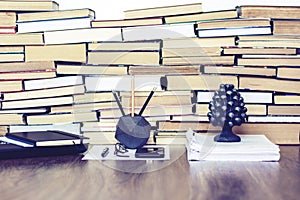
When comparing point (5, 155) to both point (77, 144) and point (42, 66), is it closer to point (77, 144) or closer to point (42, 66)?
point (77, 144)

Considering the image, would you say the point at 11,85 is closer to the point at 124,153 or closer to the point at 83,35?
the point at 83,35

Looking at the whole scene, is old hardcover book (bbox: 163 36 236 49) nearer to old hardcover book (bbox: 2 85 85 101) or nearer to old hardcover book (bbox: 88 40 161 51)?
old hardcover book (bbox: 88 40 161 51)

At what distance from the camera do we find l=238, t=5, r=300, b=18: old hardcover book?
113 centimetres

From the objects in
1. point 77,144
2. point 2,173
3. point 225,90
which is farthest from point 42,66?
point 225,90

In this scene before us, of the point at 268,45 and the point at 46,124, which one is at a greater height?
the point at 268,45

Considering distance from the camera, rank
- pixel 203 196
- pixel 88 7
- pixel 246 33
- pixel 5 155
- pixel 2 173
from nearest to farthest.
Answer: pixel 203 196, pixel 2 173, pixel 5 155, pixel 246 33, pixel 88 7

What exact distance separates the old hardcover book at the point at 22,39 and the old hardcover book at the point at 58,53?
17mm

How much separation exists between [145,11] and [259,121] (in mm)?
443

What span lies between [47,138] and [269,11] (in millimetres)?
680

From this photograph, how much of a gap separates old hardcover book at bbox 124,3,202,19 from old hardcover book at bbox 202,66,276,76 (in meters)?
0.16

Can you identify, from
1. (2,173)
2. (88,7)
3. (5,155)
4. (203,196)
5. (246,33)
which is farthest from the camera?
(88,7)

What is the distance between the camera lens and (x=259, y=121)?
3.83 feet

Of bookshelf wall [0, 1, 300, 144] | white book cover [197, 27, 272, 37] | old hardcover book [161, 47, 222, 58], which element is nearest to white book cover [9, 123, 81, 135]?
bookshelf wall [0, 1, 300, 144]

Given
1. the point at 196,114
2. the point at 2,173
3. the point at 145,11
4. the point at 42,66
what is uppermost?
the point at 145,11
